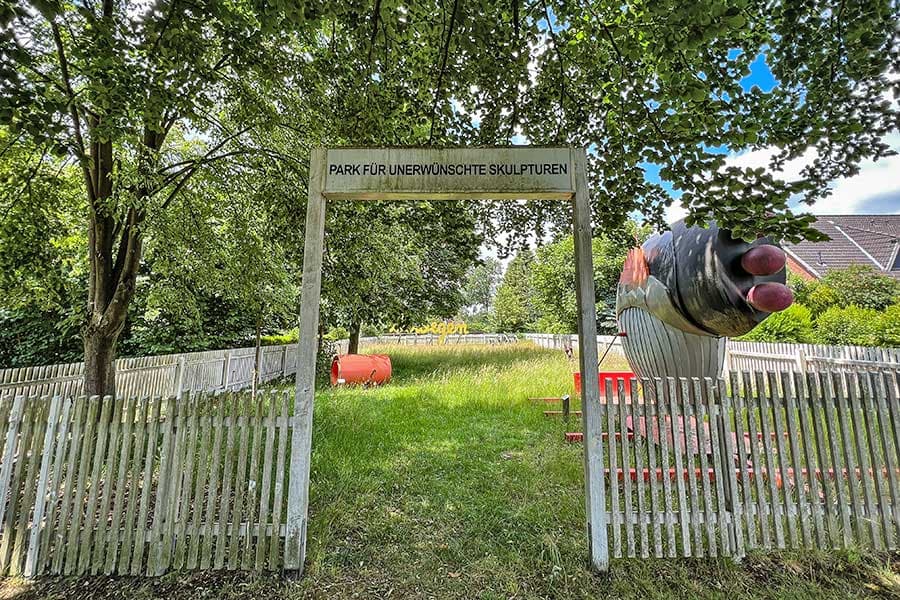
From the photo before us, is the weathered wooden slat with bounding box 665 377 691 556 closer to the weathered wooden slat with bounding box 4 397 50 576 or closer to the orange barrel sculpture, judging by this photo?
the weathered wooden slat with bounding box 4 397 50 576

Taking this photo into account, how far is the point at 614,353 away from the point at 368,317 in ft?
43.8

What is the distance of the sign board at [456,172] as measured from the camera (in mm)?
3342

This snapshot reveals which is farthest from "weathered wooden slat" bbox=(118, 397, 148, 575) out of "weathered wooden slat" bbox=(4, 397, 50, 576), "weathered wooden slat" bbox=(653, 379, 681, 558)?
"weathered wooden slat" bbox=(653, 379, 681, 558)

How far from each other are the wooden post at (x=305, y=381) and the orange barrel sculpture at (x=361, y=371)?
8.34 m

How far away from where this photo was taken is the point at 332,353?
1452 centimetres

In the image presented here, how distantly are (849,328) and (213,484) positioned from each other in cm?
1741

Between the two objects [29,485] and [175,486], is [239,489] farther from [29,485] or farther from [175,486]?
[29,485]

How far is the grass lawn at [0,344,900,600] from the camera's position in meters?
2.84

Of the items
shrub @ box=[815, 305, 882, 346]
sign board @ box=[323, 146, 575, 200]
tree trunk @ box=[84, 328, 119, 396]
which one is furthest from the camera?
shrub @ box=[815, 305, 882, 346]

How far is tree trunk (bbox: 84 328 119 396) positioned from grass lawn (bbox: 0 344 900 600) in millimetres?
2492

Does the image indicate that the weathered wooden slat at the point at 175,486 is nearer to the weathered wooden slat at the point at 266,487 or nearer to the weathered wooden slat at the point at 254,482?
the weathered wooden slat at the point at 254,482

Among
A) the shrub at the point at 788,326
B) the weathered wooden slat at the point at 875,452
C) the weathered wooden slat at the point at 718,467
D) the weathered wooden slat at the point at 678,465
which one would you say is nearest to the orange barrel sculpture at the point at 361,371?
the weathered wooden slat at the point at 678,465

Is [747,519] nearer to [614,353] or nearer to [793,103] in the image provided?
[793,103]

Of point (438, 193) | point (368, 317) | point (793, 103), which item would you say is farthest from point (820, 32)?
point (368, 317)
